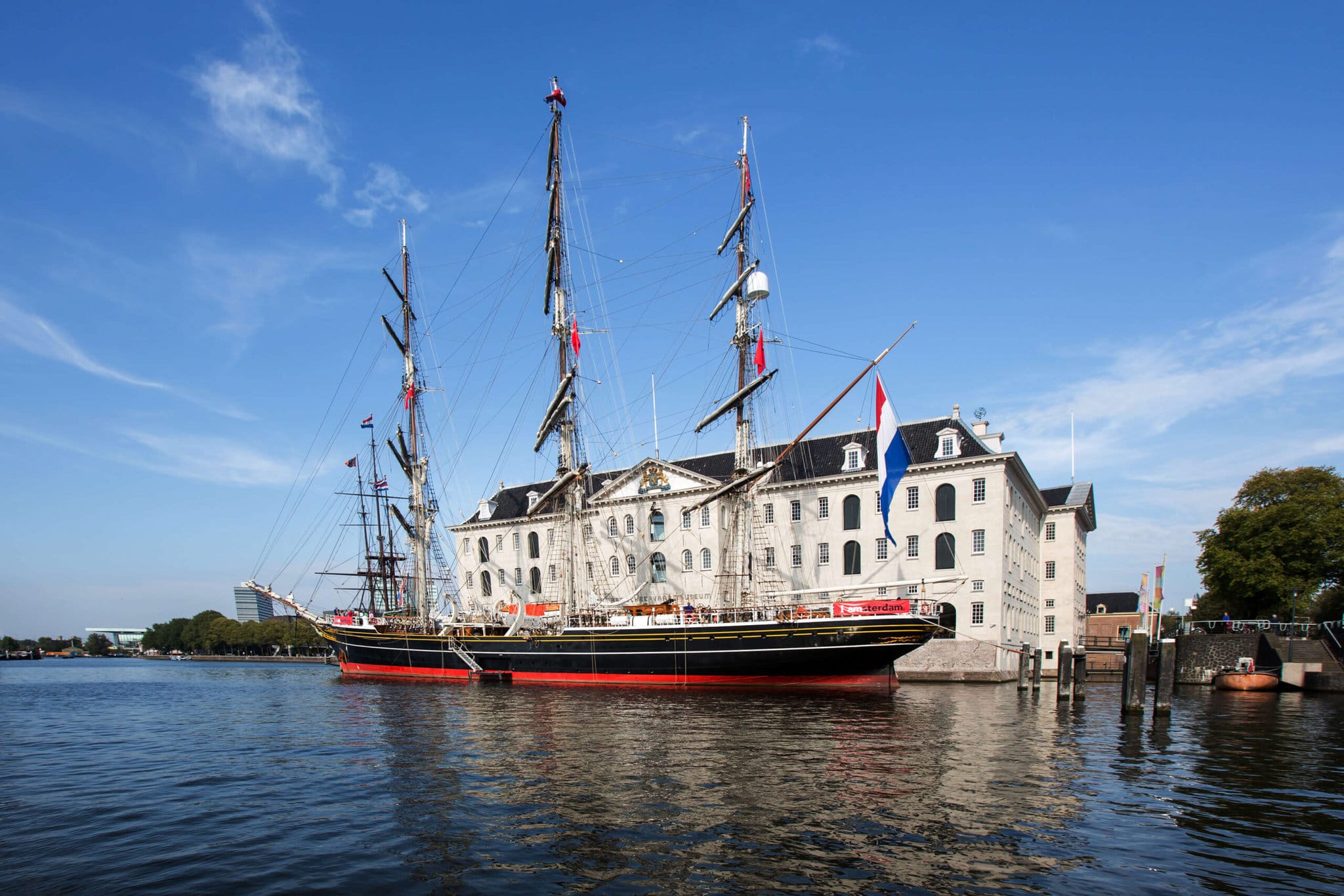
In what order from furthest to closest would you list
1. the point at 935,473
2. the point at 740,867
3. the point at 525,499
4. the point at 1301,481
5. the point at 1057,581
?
the point at 525,499 < the point at 1057,581 < the point at 1301,481 < the point at 935,473 < the point at 740,867

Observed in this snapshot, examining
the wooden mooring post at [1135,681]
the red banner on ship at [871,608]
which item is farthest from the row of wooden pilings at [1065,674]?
the red banner on ship at [871,608]

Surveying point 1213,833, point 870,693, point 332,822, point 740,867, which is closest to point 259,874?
point 332,822

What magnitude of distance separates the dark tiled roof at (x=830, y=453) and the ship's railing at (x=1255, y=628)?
18473 mm

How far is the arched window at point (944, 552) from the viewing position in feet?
178

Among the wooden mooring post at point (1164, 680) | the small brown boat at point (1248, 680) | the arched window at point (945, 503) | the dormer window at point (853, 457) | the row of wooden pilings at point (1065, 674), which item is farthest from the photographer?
the dormer window at point (853, 457)

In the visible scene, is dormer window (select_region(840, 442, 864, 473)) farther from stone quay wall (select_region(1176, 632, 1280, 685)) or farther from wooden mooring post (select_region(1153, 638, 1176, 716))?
wooden mooring post (select_region(1153, 638, 1176, 716))

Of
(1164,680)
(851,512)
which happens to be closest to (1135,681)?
(1164,680)

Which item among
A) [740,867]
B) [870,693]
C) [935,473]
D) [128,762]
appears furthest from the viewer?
[935,473]

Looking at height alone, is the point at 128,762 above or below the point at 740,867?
below

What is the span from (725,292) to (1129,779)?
41437mm

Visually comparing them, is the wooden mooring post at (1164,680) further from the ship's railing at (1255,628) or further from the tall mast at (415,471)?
the tall mast at (415,471)

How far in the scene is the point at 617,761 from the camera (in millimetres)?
20031

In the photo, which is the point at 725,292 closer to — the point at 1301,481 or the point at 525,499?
the point at 525,499

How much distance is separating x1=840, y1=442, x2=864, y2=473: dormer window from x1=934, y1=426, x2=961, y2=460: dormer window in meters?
5.18
